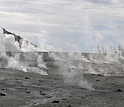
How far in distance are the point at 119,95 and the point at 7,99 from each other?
48.6 feet

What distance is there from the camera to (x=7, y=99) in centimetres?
3916

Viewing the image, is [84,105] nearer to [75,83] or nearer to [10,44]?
[75,83]

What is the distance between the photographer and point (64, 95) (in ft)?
145

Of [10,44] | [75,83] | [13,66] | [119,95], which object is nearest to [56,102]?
[119,95]

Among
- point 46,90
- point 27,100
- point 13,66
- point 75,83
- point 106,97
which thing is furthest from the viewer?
point 13,66

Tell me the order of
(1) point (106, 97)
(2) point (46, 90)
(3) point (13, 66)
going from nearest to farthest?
(1) point (106, 97) → (2) point (46, 90) → (3) point (13, 66)

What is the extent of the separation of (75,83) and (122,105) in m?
A: 21.4

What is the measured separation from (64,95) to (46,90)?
5596 mm

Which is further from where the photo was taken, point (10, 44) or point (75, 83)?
point (10, 44)

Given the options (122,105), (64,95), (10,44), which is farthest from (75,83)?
(10,44)

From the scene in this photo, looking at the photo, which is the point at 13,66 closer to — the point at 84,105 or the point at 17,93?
the point at 17,93

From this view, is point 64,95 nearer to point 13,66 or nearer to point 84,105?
point 84,105

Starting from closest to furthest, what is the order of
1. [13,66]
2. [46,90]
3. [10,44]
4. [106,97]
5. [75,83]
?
[106,97], [46,90], [75,83], [13,66], [10,44]

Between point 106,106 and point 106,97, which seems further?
point 106,97
